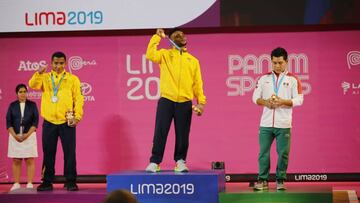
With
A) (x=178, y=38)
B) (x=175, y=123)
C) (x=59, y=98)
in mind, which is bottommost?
(x=175, y=123)

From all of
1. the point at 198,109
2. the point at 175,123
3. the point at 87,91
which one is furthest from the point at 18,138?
the point at 198,109

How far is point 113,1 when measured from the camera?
406 inches

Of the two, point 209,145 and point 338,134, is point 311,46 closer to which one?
point 338,134

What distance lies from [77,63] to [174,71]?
3.69 m

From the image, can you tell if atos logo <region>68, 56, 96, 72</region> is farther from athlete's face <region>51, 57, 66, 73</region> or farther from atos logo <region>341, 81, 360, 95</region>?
atos logo <region>341, 81, 360, 95</region>

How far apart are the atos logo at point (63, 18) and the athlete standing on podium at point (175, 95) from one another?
301 centimetres

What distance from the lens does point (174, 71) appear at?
24.3 feet

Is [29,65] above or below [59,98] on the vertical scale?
above

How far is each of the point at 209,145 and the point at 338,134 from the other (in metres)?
1.98

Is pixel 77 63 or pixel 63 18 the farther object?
pixel 77 63

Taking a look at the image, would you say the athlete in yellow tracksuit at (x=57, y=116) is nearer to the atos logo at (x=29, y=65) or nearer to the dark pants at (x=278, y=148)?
the dark pants at (x=278, y=148)

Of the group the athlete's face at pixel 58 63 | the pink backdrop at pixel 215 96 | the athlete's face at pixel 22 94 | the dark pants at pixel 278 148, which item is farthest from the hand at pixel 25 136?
the dark pants at pixel 278 148

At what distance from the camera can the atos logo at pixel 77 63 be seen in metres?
10.7

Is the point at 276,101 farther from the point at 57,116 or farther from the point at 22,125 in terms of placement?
the point at 22,125
